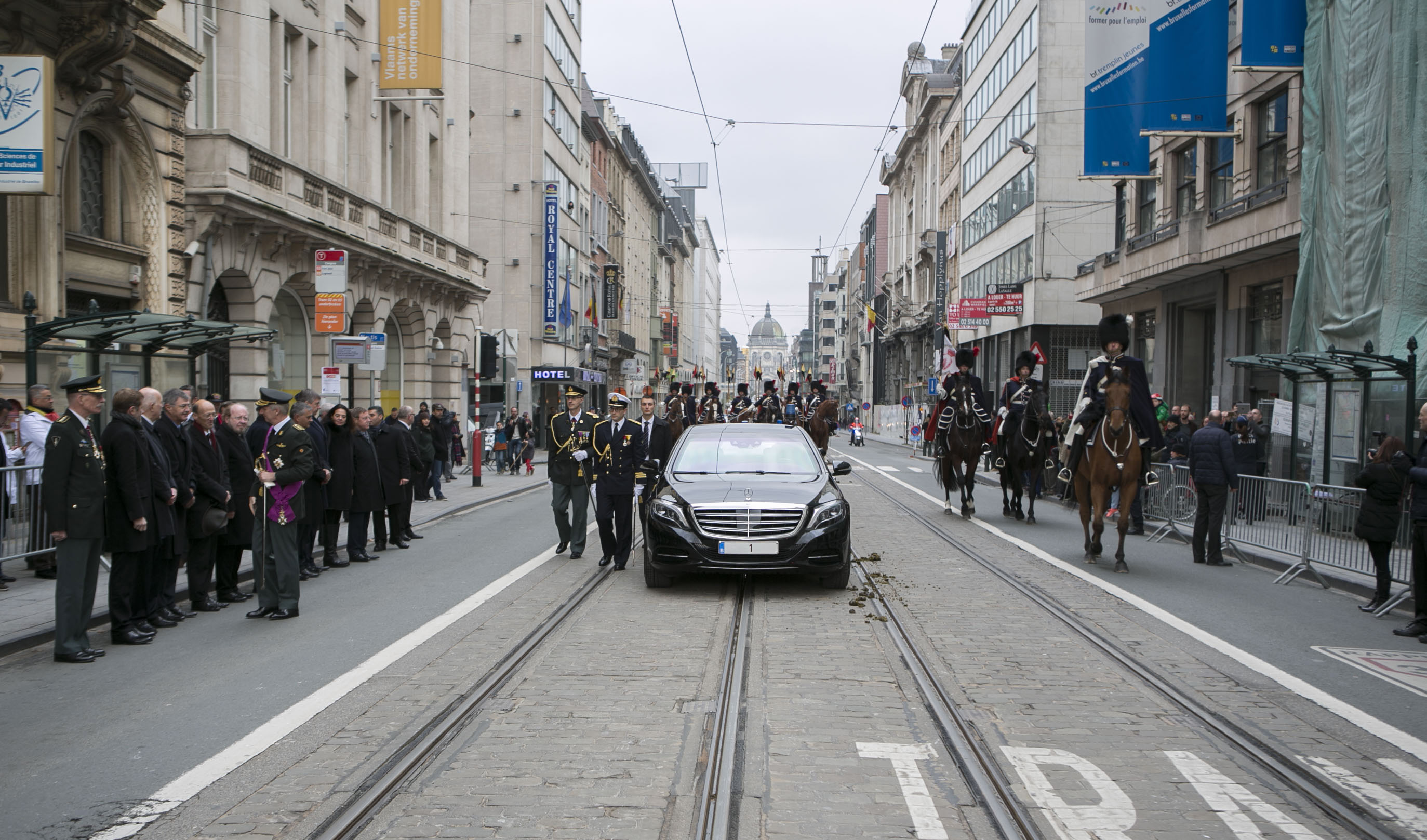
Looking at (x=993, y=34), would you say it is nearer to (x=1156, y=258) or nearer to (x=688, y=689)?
(x=1156, y=258)

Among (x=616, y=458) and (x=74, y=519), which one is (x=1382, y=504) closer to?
(x=616, y=458)

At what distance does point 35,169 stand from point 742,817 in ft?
33.5

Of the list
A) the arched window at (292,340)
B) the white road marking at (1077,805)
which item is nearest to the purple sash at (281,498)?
the white road marking at (1077,805)

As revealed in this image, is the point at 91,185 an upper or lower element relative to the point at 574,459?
upper

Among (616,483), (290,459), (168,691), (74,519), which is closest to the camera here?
(168,691)

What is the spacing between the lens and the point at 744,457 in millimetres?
11422

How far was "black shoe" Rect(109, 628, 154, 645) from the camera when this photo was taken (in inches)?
324

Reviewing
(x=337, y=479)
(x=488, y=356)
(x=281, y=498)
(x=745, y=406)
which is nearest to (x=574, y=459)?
(x=337, y=479)

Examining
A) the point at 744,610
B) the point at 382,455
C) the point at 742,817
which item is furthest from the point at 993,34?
the point at 742,817

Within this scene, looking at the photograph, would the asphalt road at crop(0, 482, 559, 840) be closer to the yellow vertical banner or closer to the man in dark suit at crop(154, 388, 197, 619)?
the man in dark suit at crop(154, 388, 197, 619)

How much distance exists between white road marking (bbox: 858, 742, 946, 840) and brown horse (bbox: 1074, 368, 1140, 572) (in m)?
7.39

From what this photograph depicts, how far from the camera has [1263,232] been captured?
20859 millimetres

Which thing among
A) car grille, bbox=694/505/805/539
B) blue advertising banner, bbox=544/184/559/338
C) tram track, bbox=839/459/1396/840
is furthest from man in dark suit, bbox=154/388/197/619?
blue advertising banner, bbox=544/184/559/338

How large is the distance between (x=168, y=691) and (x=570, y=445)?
605 cm
